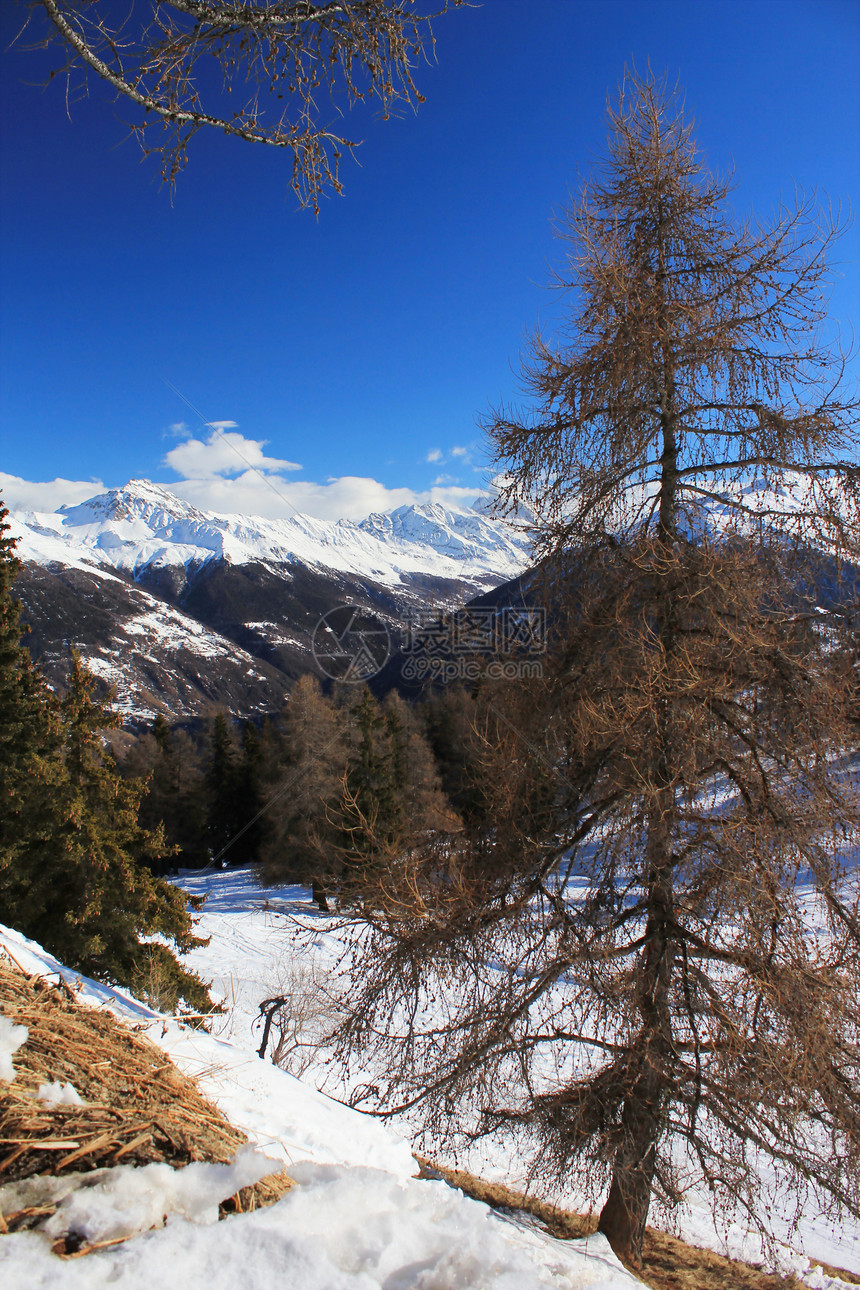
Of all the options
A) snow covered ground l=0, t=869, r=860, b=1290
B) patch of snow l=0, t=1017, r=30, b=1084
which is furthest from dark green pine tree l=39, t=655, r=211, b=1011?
patch of snow l=0, t=1017, r=30, b=1084

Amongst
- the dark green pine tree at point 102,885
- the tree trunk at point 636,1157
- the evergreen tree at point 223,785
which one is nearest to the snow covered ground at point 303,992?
the tree trunk at point 636,1157

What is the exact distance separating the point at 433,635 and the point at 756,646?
295 cm

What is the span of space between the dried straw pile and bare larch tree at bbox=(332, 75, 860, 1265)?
2.53m

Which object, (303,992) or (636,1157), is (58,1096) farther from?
(303,992)

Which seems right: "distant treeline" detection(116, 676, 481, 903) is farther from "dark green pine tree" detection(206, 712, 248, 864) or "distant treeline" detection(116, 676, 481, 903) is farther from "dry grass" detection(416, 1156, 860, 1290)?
"dry grass" detection(416, 1156, 860, 1290)

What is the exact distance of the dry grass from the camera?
598cm

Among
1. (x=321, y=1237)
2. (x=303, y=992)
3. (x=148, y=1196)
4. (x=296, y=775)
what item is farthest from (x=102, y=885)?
(x=296, y=775)

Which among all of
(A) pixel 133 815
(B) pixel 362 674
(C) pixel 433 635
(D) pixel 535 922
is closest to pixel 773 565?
(C) pixel 433 635

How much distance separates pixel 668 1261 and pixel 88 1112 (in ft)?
24.4

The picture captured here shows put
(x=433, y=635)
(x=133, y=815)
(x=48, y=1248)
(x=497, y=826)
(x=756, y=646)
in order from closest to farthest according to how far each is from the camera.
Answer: (x=48, y=1248)
(x=756, y=646)
(x=497, y=826)
(x=433, y=635)
(x=133, y=815)

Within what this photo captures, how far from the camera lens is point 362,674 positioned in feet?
154

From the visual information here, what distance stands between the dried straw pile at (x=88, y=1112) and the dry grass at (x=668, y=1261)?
4.23 meters

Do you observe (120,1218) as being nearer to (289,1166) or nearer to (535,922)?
(289,1166)

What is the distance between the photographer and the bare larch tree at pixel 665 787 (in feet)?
15.1
